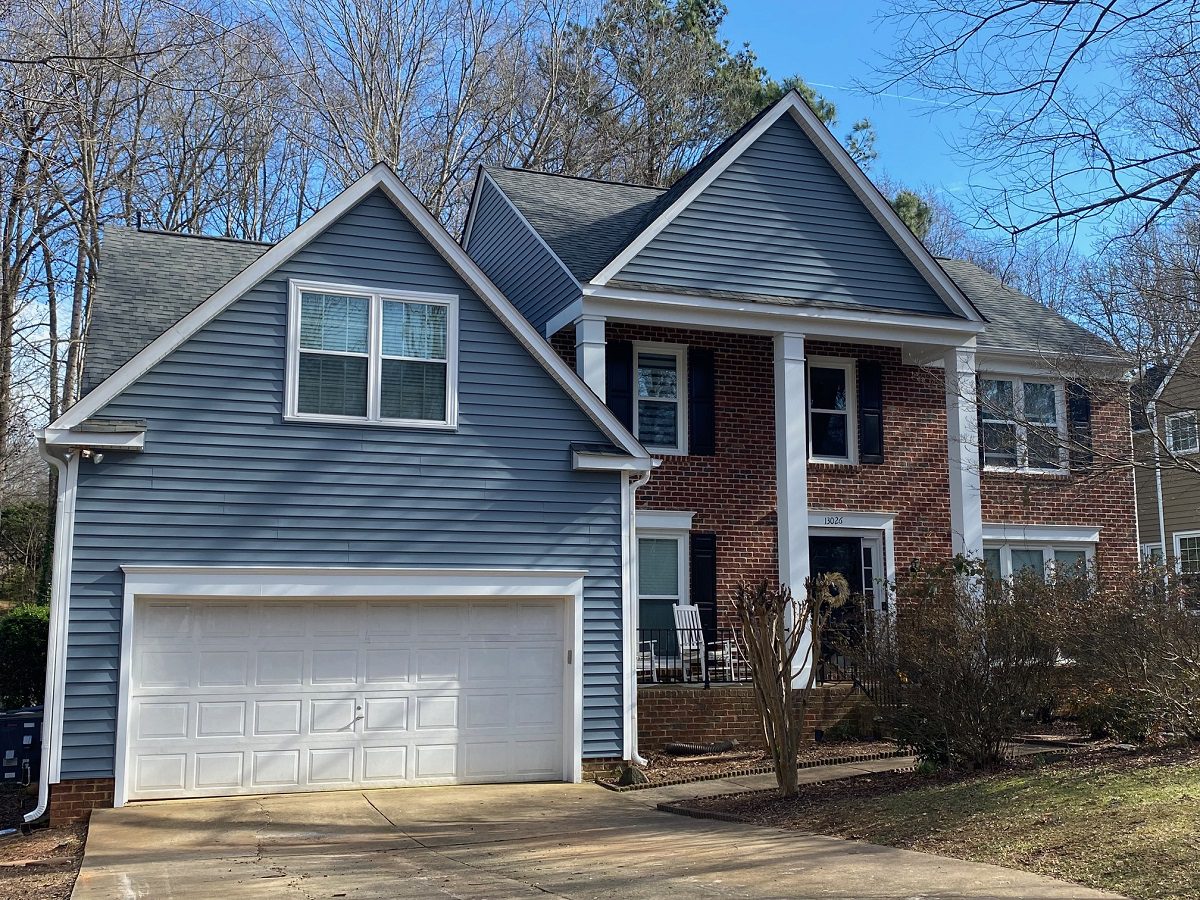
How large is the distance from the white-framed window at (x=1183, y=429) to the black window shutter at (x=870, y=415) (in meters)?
4.11

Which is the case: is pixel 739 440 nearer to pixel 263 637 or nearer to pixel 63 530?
pixel 263 637

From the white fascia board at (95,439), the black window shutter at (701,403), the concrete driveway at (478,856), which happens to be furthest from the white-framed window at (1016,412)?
the white fascia board at (95,439)

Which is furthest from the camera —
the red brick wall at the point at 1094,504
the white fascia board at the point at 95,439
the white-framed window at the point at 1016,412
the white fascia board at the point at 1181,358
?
the red brick wall at the point at 1094,504

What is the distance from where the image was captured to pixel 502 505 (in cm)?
1380

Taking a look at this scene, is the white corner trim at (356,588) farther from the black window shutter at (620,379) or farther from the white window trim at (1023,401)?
the white window trim at (1023,401)

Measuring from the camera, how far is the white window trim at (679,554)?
56.3 feet

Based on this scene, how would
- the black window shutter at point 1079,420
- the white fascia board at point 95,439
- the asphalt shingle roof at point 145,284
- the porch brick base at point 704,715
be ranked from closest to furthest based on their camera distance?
the white fascia board at point 95,439 → the asphalt shingle roof at point 145,284 → the porch brick base at point 704,715 → the black window shutter at point 1079,420

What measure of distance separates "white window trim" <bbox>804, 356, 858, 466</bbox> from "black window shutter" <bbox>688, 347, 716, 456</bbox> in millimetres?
1717

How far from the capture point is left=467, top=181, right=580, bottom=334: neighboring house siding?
56.1 feet

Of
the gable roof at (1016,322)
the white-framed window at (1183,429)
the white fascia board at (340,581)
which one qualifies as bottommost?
the white fascia board at (340,581)

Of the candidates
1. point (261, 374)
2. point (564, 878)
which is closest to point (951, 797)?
point (564, 878)

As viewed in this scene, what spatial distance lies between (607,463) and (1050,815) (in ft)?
21.3

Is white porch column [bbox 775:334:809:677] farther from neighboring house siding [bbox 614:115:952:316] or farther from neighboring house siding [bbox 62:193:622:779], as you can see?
neighboring house siding [bbox 62:193:622:779]

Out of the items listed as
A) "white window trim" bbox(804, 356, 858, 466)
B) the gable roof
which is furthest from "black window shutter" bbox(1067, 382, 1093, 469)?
"white window trim" bbox(804, 356, 858, 466)
